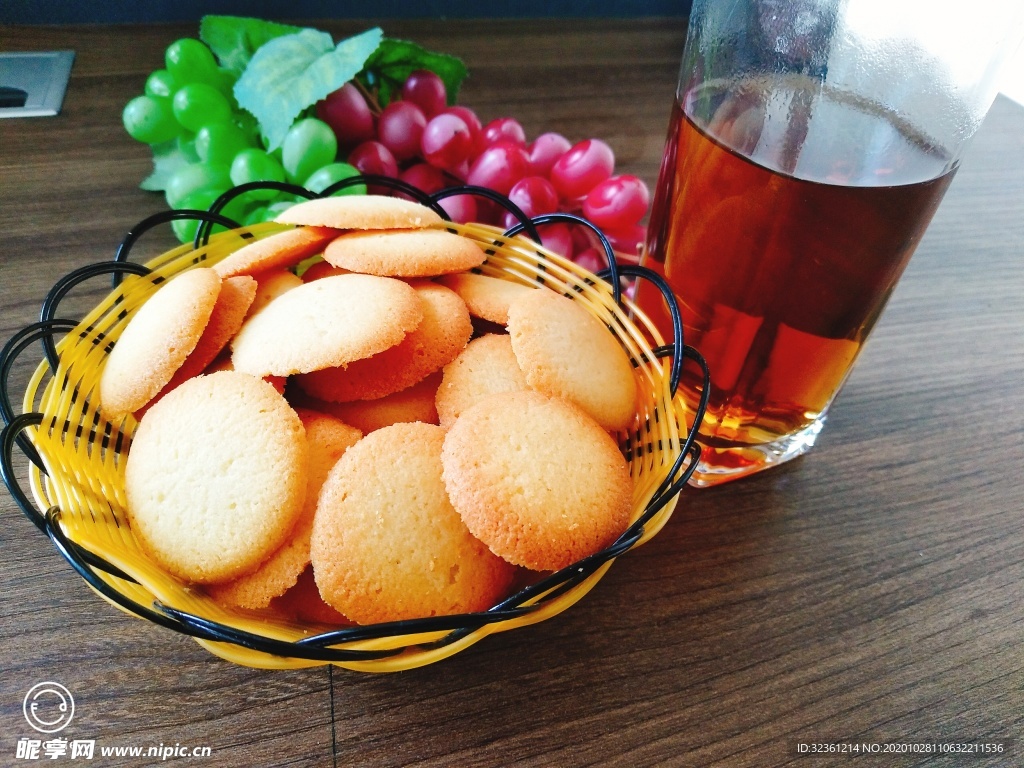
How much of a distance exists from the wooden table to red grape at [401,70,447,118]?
34cm

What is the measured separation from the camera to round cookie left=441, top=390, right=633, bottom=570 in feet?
1.15

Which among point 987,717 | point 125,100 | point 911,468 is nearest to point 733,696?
point 987,717

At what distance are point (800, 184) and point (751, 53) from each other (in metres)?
0.10

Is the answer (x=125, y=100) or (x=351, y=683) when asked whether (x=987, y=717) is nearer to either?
(x=351, y=683)

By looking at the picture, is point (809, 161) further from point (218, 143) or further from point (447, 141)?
point (218, 143)

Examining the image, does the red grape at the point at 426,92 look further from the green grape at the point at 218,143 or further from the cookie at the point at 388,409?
the cookie at the point at 388,409

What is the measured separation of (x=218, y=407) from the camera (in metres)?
0.41

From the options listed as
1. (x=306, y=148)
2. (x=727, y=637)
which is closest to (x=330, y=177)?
(x=306, y=148)

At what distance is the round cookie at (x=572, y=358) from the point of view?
437 millimetres

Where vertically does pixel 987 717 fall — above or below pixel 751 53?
below

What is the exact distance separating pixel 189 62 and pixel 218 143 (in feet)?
0.31

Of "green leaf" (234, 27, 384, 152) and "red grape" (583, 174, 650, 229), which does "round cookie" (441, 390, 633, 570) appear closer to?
"red grape" (583, 174, 650, 229)

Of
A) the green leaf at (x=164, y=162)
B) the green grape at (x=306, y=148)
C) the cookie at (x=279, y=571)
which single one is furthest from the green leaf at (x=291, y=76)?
A: the cookie at (x=279, y=571)

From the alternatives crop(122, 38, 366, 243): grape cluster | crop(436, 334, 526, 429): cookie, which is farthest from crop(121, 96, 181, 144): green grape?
crop(436, 334, 526, 429): cookie
